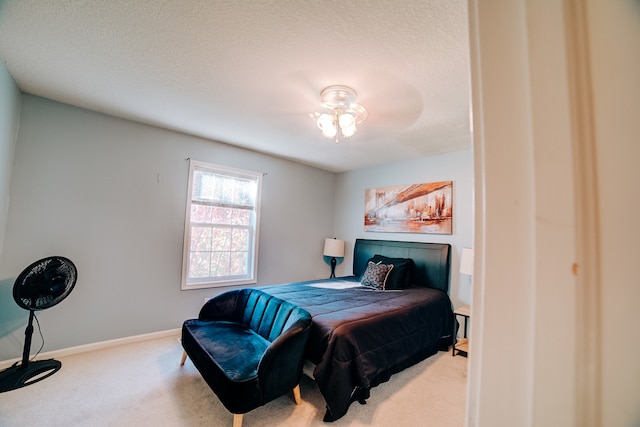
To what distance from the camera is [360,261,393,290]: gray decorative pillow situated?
10.6 ft

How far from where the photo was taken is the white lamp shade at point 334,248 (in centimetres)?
444

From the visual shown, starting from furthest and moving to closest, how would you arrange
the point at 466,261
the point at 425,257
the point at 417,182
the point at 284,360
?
the point at 417,182, the point at 425,257, the point at 466,261, the point at 284,360

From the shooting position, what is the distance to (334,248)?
4453mm

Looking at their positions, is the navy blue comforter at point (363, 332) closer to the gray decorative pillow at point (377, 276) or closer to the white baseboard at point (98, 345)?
the gray decorative pillow at point (377, 276)

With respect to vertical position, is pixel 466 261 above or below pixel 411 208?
below

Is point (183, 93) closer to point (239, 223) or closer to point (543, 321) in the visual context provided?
point (239, 223)

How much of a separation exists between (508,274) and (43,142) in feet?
12.0

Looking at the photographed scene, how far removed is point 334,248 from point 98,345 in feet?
10.6

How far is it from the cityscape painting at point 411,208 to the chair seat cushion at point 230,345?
2592 mm

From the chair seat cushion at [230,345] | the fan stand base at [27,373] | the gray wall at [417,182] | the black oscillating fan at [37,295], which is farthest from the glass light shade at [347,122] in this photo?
the fan stand base at [27,373]

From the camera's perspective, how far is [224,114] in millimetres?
2607

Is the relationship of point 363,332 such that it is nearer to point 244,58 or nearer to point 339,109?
point 339,109

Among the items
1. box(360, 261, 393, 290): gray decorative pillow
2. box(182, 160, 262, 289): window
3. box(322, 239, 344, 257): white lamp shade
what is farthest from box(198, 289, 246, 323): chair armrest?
box(322, 239, 344, 257): white lamp shade

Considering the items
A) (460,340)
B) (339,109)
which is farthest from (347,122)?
(460,340)
